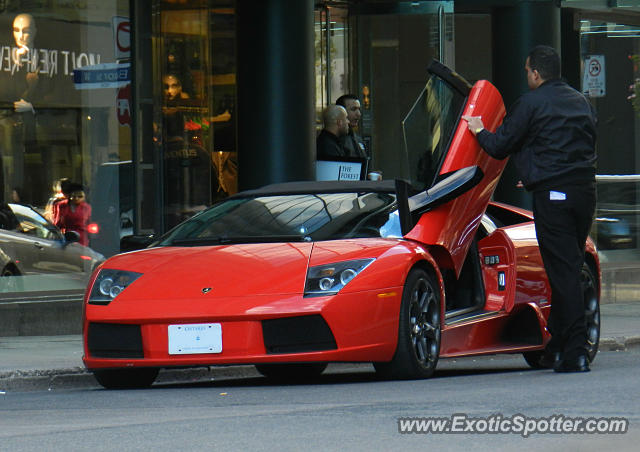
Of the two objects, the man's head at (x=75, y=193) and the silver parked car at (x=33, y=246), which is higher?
the man's head at (x=75, y=193)

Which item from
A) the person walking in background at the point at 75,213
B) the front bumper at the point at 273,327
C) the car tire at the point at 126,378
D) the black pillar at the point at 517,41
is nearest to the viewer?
the front bumper at the point at 273,327

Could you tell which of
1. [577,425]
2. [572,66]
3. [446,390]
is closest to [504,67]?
[572,66]

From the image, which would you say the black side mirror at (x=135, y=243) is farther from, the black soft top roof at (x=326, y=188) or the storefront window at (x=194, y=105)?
the storefront window at (x=194, y=105)

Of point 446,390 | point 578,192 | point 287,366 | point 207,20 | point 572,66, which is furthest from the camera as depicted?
point 572,66

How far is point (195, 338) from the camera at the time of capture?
791 centimetres

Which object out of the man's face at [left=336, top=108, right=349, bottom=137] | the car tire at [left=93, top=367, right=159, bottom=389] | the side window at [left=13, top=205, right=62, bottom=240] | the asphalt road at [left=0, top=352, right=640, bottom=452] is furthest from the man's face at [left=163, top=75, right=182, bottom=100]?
the car tire at [left=93, top=367, right=159, bottom=389]

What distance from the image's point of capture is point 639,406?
657 centimetres

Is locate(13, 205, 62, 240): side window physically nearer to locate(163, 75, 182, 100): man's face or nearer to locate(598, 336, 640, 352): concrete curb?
locate(163, 75, 182, 100): man's face

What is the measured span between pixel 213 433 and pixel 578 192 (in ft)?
11.0

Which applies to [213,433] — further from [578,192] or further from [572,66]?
[572,66]

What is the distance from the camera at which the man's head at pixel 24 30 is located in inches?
536

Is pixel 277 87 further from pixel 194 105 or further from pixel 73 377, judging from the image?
pixel 73 377

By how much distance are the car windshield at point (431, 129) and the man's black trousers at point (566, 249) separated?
2.77 ft

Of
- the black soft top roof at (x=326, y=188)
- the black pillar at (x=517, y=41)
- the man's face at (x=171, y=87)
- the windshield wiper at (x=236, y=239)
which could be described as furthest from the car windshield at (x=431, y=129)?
the black pillar at (x=517, y=41)
